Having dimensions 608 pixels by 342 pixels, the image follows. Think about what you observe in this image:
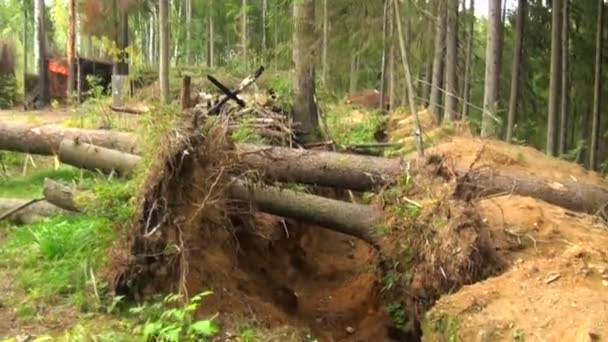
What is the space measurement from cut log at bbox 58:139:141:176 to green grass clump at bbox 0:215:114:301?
2.57ft

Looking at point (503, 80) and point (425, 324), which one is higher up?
point (503, 80)

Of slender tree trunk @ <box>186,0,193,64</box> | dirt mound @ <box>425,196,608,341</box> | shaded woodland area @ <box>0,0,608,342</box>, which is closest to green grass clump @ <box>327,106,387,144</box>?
shaded woodland area @ <box>0,0,608,342</box>

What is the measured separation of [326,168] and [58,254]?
3262 mm

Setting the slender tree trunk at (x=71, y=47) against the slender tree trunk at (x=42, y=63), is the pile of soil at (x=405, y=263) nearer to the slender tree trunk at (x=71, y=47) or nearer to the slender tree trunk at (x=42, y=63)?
the slender tree trunk at (x=71, y=47)

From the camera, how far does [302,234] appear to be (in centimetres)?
980

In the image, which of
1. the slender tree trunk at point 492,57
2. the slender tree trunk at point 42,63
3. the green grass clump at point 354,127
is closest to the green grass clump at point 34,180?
the green grass clump at point 354,127

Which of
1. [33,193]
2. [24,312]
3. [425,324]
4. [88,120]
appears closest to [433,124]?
[88,120]

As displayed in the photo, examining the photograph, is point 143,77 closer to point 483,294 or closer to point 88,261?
point 88,261

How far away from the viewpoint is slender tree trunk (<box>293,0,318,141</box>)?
Result: 11461 mm

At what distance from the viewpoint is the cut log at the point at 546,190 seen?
8883 millimetres

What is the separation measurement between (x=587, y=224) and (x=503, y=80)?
25.0 meters

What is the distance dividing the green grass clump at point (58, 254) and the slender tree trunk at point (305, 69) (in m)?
3.91

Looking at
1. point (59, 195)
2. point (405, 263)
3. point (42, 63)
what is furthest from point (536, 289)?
point (42, 63)

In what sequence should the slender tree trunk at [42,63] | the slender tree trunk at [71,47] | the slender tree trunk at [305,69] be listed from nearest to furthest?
the slender tree trunk at [305,69] → the slender tree trunk at [71,47] → the slender tree trunk at [42,63]
